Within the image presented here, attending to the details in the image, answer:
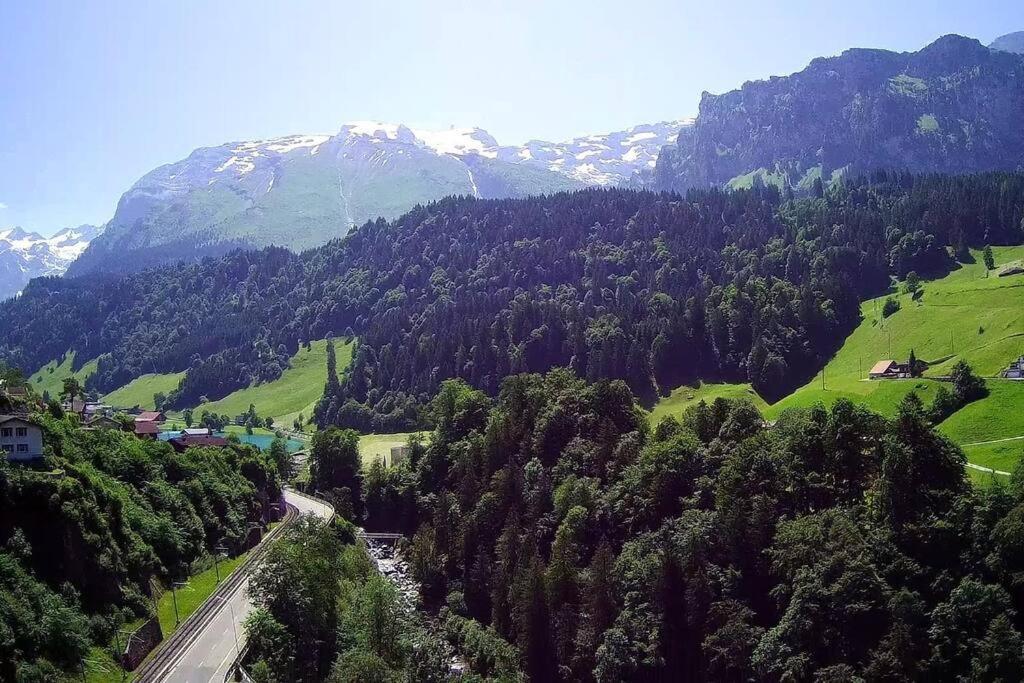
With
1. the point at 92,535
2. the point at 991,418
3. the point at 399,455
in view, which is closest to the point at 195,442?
the point at 399,455

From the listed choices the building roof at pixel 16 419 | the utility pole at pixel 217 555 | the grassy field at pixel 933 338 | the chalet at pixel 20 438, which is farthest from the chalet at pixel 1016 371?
the building roof at pixel 16 419

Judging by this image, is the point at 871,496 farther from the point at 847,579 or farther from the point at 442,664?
the point at 442,664

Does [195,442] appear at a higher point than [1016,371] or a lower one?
lower

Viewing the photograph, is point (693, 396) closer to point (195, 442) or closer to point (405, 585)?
point (405, 585)

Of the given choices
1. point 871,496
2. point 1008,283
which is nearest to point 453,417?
point 871,496

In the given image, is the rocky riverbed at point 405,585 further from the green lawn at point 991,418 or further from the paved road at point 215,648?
the green lawn at point 991,418

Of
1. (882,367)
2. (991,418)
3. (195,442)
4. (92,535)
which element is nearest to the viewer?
(92,535)

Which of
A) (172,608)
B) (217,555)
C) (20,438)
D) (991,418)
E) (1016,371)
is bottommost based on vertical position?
(217,555)
